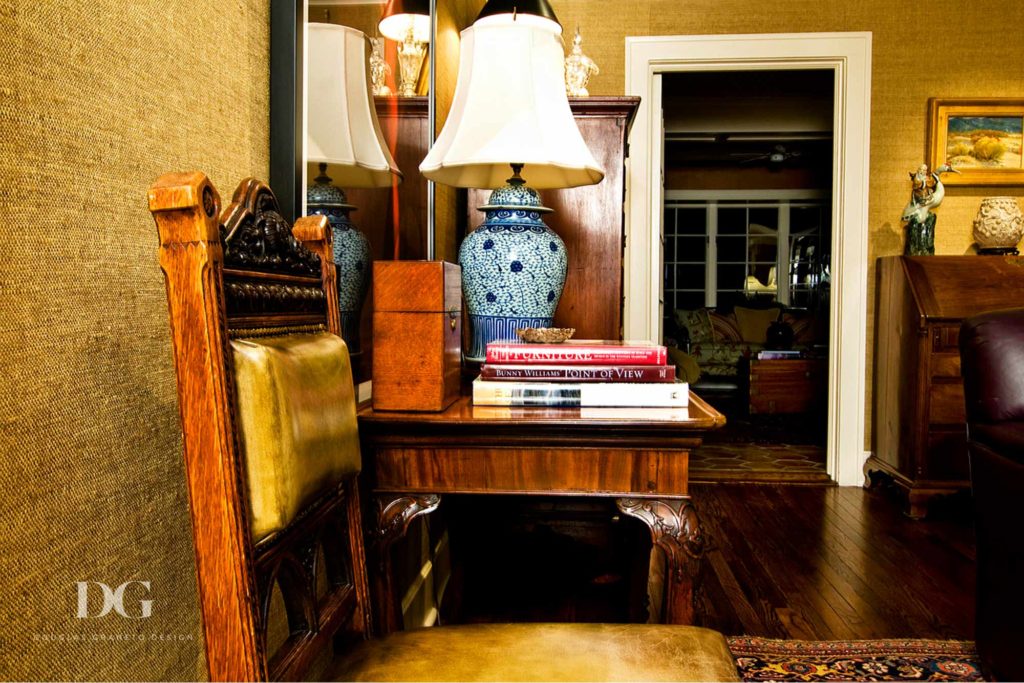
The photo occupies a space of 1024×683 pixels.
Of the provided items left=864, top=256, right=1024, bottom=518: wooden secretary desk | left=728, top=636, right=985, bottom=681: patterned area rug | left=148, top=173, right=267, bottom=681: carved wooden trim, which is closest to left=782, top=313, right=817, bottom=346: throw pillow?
left=864, top=256, right=1024, bottom=518: wooden secretary desk

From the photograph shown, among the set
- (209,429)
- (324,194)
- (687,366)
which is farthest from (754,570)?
(687,366)

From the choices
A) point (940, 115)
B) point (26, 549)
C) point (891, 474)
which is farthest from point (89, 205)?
point (940, 115)

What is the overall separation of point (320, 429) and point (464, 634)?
348 millimetres

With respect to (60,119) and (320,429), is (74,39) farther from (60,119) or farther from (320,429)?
(320,429)

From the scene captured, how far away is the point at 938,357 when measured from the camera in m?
3.14

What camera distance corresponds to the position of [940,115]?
358cm

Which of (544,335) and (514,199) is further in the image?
(514,199)

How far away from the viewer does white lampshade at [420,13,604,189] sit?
1.36 meters

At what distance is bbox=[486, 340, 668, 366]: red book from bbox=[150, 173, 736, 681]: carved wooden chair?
386mm

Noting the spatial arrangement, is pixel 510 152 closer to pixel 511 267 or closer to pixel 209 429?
pixel 511 267

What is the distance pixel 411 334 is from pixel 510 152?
0.43 meters

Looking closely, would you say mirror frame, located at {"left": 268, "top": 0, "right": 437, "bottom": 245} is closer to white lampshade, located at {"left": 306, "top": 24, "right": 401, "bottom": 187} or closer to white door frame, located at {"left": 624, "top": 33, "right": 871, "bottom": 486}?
white lampshade, located at {"left": 306, "top": 24, "right": 401, "bottom": 187}

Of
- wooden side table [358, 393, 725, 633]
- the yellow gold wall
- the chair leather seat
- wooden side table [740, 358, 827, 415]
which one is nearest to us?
the chair leather seat

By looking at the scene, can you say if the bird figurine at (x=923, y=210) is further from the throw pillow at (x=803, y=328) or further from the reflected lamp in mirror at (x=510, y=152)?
the throw pillow at (x=803, y=328)
